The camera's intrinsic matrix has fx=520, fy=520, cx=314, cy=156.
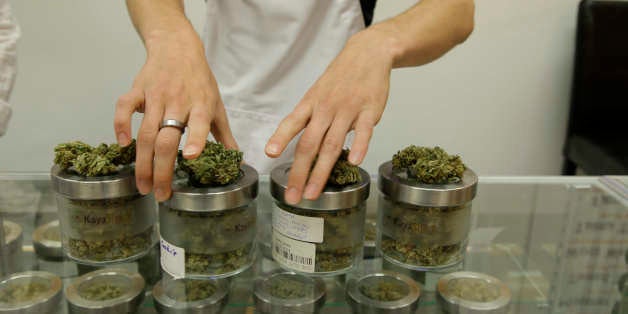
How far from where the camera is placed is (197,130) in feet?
2.20

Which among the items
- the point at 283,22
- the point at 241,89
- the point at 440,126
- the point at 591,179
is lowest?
the point at 440,126

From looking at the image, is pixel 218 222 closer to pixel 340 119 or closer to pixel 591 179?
pixel 340 119

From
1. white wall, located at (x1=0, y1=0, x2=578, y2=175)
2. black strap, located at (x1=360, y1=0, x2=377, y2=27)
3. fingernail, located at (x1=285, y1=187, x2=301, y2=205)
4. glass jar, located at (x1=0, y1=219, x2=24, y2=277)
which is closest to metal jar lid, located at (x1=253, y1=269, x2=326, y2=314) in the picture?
fingernail, located at (x1=285, y1=187, x2=301, y2=205)

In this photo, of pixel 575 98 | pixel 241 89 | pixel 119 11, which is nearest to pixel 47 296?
pixel 241 89

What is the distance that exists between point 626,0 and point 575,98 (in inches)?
16.0

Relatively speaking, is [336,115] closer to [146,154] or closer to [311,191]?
[311,191]

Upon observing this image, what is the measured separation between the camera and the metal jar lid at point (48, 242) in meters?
0.72

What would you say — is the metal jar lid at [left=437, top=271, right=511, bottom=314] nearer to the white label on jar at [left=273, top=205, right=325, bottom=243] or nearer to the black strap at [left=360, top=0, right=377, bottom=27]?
the white label on jar at [left=273, top=205, right=325, bottom=243]

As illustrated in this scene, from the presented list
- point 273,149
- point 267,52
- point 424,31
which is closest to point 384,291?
point 273,149

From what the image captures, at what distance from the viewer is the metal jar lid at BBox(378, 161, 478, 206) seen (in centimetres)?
65

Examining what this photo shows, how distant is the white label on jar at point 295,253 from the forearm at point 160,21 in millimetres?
349

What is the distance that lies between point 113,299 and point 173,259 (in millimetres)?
81

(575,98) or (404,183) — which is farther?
(575,98)

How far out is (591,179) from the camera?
3.03 feet
